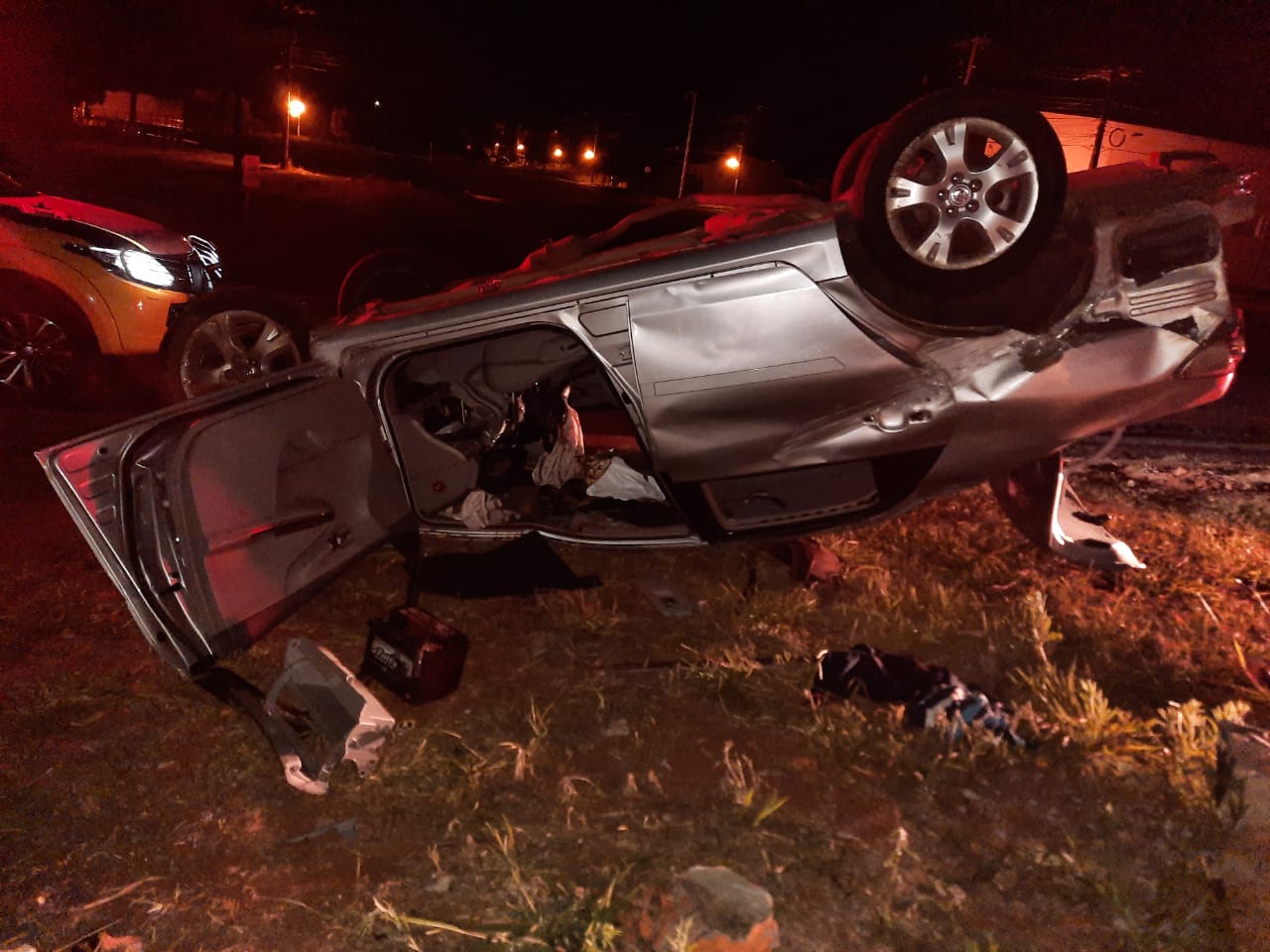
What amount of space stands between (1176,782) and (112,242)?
22.1 ft

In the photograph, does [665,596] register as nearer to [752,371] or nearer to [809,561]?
[809,561]

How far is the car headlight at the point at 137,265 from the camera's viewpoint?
6.06m

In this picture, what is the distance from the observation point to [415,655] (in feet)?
10.2

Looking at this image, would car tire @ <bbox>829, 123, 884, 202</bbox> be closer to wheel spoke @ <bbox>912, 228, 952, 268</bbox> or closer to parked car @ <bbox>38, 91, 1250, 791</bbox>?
parked car @ <bbox>38, 91, 1250, 791</bbox>

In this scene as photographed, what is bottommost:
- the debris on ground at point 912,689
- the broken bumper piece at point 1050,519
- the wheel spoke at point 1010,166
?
the debris on ground at point 912,689

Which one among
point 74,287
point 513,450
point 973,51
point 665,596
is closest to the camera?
point 665,596

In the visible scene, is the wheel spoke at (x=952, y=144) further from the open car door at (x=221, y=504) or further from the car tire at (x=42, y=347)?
the car tire at (x=42, y=347)

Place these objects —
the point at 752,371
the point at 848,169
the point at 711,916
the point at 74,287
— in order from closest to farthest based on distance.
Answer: the point at 711,916 < the point at 752,371 < the point at 848,169 < the point at 74,287

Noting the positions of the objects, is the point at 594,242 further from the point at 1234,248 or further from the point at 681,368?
the point at 1234,248

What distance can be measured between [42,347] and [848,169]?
568 cm

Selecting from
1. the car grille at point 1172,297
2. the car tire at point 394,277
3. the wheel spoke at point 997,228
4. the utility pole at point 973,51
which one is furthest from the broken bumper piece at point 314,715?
the utility pole at point 973,51

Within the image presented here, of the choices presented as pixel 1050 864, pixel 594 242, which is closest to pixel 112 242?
pixel 594 242

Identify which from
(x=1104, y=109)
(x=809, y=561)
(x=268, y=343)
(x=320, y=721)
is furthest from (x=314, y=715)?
(x=1104, y=109)

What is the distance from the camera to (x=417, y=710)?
315 centimetres
